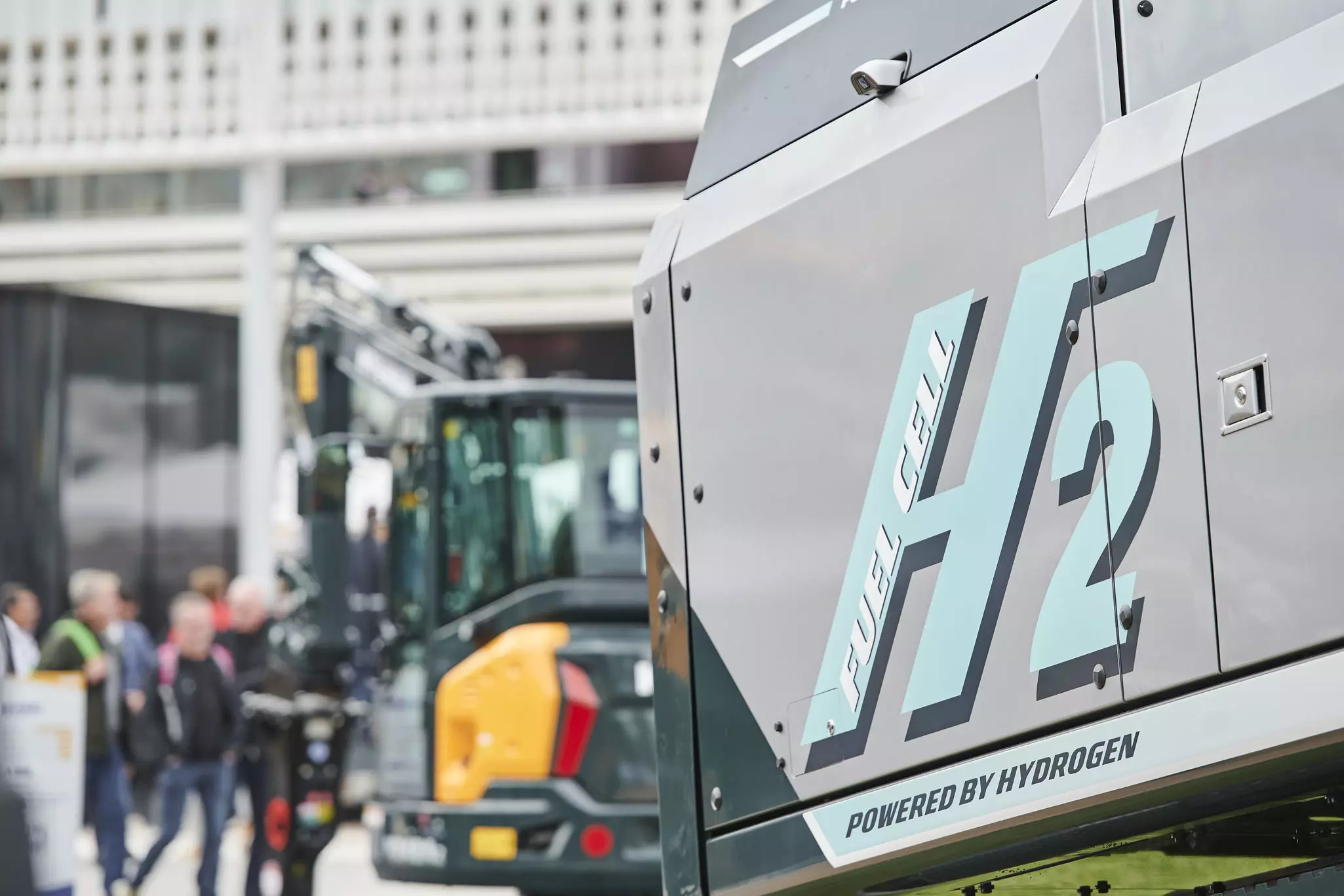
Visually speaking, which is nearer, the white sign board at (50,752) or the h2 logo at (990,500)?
the h2 logo at (990,500)

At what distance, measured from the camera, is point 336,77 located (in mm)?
14797

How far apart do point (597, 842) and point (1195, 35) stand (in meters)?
5.96

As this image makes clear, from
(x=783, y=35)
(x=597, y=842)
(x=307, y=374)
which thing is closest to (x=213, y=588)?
(x=307, y=374)

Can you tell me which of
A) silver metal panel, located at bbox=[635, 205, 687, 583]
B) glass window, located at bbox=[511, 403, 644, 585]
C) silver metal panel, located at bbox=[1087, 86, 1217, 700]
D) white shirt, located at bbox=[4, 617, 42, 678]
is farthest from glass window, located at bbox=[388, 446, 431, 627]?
silver metal panel, located at bbox=[1087, 86, 1217, 700]

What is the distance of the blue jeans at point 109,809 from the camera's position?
9477 mm

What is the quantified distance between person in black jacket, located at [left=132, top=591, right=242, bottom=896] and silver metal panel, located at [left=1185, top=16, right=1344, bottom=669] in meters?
7.85

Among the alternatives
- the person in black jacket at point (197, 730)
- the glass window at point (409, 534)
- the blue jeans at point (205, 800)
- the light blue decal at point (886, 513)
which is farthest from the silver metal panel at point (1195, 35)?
the blue jeans at point (205, 800)

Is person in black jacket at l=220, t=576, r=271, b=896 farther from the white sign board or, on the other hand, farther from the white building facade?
the white building facade

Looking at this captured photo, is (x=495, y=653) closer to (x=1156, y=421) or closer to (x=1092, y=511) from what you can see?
(x=1092, y=511)

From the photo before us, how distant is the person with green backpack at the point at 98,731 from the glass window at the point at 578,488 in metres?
2.83

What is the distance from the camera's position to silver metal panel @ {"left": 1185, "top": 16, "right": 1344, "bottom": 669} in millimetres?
1827

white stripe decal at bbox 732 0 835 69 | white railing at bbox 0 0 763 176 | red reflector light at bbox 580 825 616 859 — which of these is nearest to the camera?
white stripe decal at bbox 732 0 835 69

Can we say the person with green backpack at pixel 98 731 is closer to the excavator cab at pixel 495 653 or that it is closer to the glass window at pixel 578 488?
the excavator cab at pixel 495 653

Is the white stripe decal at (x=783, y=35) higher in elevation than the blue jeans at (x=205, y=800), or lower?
higher
